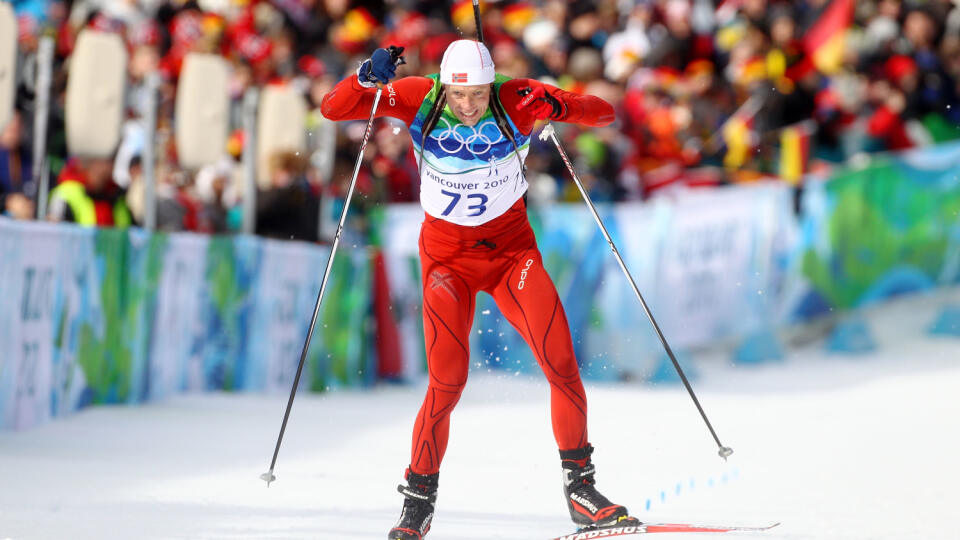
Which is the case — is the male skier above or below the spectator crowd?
below

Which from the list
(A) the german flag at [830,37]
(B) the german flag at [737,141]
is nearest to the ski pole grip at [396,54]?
(B) the german flag at [737,141]

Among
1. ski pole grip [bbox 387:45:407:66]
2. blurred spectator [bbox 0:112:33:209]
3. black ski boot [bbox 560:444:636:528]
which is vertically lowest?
black ski boot [bbox 560:444:636:528]

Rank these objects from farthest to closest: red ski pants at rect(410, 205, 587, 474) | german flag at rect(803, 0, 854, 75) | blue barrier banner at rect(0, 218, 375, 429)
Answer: german flag at rect(803, 0, 854, 75) < blue barrier banner at rect(0, 218, 375, 429) < red ski pants at rect(410, 205, 587, 474)

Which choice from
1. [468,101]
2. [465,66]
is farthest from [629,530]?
[465,66]

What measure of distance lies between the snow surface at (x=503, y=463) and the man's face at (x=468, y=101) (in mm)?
1812

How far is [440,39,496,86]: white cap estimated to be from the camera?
5.23 metres

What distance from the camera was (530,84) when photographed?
215 inches

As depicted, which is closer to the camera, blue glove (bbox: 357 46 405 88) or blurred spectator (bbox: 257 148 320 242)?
blue glove (bbox: 357 46 405 88)

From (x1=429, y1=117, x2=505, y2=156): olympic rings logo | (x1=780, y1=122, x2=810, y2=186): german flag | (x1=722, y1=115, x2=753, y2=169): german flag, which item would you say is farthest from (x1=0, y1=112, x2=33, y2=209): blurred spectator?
(x1=780, y1=122, x2=810, y2=186): german flag

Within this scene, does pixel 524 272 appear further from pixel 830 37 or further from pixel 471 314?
pixel 830 37

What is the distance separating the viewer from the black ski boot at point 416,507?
529cm

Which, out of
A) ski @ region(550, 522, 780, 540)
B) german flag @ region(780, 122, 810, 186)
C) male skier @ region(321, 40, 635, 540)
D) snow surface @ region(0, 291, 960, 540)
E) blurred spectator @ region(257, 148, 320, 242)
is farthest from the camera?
german flag @ region(780, 122, 810, 186)

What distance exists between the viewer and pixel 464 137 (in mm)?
5398

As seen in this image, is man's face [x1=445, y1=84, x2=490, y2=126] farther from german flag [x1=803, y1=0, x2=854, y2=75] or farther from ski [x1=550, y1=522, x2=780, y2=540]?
german flag [x1=803, y1=0, x2=854, y2=75]
